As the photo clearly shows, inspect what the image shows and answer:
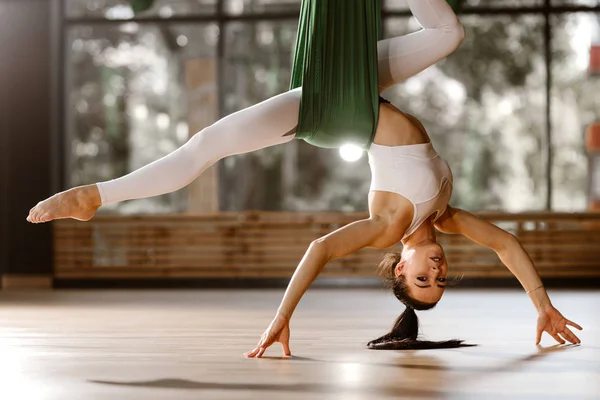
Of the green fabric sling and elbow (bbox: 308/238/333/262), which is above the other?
the green fabric sling

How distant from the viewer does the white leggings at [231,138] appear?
10.2ft

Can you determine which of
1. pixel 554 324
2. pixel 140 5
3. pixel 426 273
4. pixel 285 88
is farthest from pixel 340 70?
pixel 140 5

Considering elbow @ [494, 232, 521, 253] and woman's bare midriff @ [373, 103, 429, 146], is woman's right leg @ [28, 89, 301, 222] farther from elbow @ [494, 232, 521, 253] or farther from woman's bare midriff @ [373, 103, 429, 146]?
elbow @ [494, 232, 521, 253]

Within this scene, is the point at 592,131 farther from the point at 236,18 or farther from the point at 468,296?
the point at 236,18

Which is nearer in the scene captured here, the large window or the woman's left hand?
the woman's left hand

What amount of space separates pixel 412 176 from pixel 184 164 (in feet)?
2.71

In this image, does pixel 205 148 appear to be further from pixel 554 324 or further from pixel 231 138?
pixel 554 324

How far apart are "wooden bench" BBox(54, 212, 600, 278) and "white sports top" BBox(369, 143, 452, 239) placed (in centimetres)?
472

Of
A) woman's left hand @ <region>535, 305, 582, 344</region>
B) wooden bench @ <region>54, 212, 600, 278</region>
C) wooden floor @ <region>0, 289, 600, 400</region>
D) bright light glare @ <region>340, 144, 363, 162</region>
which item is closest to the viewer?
wooden floor @ <region>0, 289, 600, 400</region>

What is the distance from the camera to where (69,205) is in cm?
309

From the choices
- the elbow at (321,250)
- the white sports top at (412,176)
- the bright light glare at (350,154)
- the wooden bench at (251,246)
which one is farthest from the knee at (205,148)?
the bright light glare at (350,154)

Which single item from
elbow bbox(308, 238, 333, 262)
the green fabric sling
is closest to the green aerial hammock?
the green fabric sling

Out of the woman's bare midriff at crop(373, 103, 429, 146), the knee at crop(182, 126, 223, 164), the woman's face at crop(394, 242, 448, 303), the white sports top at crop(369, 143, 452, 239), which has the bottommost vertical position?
the woman's face at crop(394, 242, 448, 303)

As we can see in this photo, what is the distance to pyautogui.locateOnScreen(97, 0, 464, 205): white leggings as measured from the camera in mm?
3121
